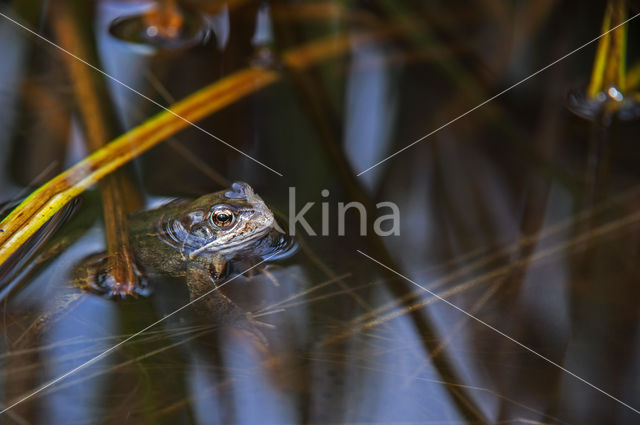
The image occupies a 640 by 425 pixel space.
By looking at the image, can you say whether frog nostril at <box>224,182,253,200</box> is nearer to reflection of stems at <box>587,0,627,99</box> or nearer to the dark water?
the dark water

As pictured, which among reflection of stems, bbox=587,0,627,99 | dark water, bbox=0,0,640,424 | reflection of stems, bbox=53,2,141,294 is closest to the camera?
dark water, bbox=0,0,640,424

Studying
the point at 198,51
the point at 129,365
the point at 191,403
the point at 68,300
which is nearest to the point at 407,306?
the point at 191,403

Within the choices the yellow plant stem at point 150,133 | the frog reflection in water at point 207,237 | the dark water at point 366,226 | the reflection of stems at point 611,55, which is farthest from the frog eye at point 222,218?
the reflection of stems at point 611,55

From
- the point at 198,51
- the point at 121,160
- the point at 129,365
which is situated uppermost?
the point at 198,51

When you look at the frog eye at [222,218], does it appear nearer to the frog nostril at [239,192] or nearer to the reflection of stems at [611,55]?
the frog nostril at [239,192]

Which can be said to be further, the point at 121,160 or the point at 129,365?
the point at 121,160

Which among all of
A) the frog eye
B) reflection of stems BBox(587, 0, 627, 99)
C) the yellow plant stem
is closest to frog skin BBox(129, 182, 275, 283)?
the frog eye

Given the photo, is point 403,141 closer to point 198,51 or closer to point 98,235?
point 198,51
